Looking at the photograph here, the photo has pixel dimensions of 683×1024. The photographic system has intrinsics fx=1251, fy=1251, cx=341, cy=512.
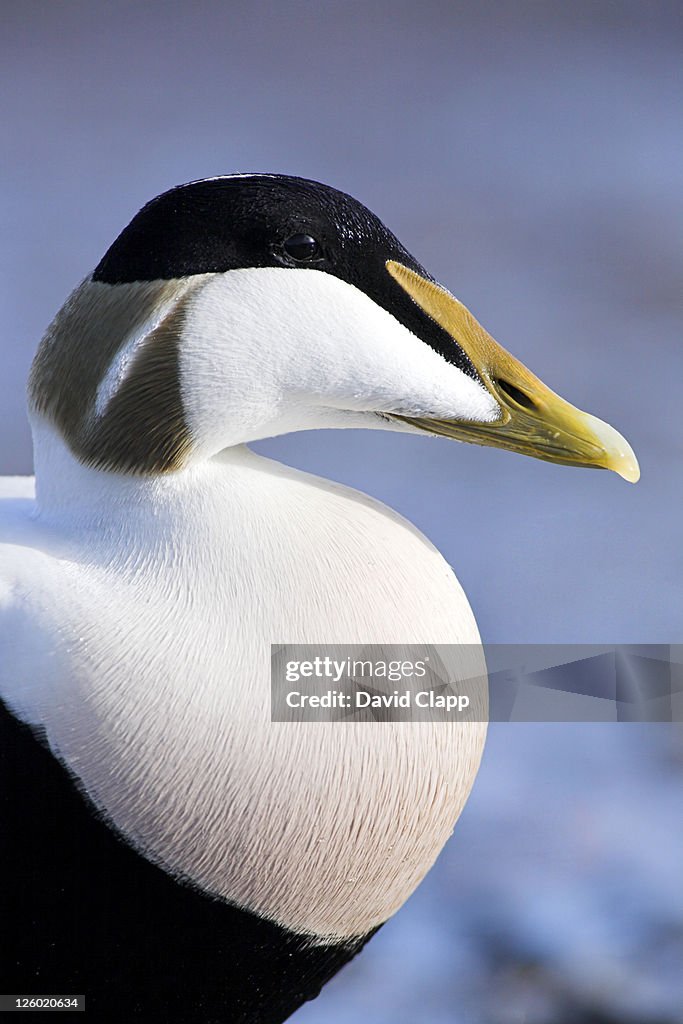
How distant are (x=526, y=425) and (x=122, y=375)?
18 centimetres

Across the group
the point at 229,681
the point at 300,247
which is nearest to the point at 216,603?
the point at 229,681

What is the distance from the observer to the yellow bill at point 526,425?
565mm

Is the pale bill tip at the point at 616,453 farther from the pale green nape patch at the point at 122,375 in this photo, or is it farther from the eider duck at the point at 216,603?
the pale green nape patch at the point at 122,375

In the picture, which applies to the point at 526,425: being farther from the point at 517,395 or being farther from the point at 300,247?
the point at 300,247

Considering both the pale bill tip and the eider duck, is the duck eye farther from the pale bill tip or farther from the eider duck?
the pale bill tip

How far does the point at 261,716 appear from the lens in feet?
1.70

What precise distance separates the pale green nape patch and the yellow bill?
106 millimetres

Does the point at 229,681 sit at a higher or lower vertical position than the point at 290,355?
lower

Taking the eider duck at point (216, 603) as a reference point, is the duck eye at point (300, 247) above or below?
above

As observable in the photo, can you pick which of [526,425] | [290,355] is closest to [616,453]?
[526,425]

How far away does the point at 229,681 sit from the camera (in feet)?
1.69

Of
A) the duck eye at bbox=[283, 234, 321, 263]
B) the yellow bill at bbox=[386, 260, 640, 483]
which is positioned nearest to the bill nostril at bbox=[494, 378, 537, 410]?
the yellow bill at bbox=[386, 260, 640, 483]

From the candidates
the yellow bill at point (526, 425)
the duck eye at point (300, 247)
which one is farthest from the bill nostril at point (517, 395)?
the duck eye at point (300, 247)

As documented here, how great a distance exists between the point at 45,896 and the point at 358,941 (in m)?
0.15
